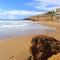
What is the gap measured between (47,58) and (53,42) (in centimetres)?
15

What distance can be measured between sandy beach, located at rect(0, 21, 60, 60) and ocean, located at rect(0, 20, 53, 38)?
6 centimetres

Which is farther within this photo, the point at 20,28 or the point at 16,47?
the point at 20,28

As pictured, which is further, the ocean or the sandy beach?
the ocean

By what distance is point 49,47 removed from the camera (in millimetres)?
1561

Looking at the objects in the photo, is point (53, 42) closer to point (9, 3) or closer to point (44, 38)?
point (44, 38)

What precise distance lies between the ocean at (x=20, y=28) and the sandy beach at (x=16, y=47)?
6cm

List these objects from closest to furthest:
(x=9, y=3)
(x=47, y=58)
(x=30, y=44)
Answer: (x=47, y=58)
(x=30, y=44)
(x=9, y=3)

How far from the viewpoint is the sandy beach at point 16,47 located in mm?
1623

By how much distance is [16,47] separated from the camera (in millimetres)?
1693

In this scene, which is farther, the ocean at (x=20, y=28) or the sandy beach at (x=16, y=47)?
the ocean at (x=20, y=28)

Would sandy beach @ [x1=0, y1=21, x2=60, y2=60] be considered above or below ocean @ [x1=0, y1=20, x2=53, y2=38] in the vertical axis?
below

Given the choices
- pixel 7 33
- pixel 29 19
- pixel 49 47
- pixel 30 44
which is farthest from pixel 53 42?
pixel 7 33

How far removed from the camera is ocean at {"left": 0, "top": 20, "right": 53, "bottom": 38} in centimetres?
181

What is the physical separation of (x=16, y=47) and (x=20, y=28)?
233 mm
